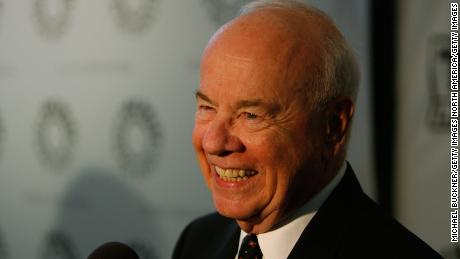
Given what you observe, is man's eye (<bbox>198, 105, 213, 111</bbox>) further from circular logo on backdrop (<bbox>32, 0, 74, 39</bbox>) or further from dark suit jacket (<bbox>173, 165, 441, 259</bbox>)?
circular logo on backdrop (<bbox>32, 0, 74, 39</bbox>)

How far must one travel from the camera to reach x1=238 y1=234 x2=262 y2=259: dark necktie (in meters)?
1.30

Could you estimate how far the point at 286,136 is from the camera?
1.21 m

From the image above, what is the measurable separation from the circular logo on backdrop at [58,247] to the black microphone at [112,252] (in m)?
1.25

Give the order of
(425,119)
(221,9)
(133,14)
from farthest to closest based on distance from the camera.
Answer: (133,14) < (221,9) < (425,119)

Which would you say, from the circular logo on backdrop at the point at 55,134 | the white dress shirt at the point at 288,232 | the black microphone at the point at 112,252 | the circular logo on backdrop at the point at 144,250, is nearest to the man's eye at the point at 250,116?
the white dress shirt at the point at 288,232

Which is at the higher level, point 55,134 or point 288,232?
point 55,134

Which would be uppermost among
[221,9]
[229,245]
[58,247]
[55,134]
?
[221,9]

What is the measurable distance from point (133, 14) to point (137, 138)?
0.45m

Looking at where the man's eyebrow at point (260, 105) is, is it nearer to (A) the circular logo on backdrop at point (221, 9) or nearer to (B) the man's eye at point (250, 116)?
(B) the man's eye at point (250, 116)

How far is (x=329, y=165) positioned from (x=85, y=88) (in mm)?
1229

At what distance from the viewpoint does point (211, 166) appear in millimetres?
1312

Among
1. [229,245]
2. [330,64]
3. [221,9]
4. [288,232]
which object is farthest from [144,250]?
[330,64]

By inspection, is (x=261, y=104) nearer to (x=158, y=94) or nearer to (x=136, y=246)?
(x=158, y=94)

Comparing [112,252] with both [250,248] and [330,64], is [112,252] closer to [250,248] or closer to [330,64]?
[250,248]
